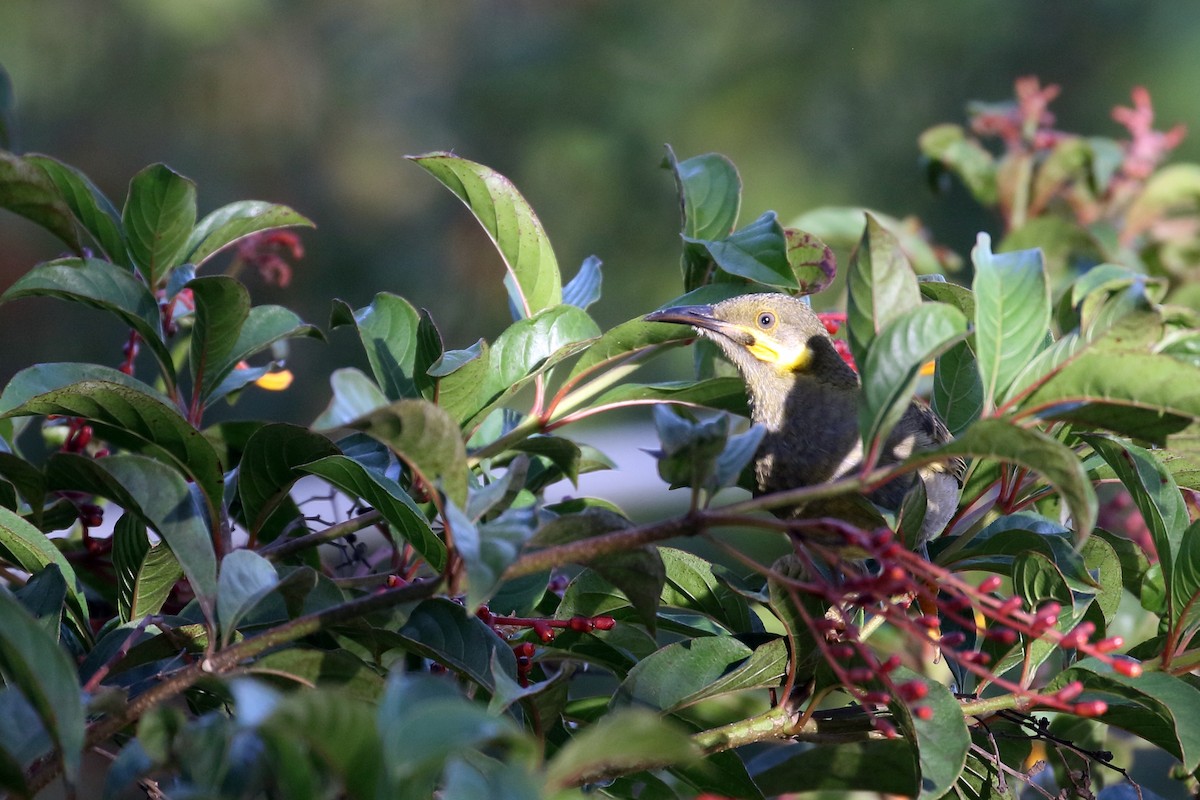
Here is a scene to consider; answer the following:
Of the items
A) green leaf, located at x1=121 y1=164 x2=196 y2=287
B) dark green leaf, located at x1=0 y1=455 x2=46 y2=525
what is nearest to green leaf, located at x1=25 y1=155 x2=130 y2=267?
green leaf, located at x1=121 y1=164 x2=196 y2=287

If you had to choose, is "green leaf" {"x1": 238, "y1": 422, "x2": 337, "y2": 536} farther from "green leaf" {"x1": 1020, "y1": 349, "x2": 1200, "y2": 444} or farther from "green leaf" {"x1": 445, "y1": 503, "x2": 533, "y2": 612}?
"green leaf" {"x1": 1020, "y1": 349, "x2": 1200, "y2": 444}

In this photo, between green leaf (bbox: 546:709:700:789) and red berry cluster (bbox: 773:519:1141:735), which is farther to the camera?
red berry cluster (bbox: 773:519:1141:735)

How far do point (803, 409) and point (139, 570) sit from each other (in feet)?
2.73

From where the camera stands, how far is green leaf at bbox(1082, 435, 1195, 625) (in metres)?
1.04

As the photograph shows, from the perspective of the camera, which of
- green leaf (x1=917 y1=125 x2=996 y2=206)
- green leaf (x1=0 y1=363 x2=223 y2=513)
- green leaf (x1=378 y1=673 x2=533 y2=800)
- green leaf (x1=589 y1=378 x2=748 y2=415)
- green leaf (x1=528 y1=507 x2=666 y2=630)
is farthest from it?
green leaf (x1=917 y1=125 x2=996 y2=206)

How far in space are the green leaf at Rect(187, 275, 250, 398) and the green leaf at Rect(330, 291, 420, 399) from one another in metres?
0.11

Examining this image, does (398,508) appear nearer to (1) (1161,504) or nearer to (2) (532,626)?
(2) (532,626)

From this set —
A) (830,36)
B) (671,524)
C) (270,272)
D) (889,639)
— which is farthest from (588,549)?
(830,36)

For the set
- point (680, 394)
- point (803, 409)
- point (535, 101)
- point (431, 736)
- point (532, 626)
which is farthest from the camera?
point (535, 101)

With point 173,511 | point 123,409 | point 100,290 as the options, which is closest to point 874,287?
point 173,511

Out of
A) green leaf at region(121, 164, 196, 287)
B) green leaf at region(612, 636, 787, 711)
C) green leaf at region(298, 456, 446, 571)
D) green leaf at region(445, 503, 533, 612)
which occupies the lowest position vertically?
green leaf at region(612, 636, 787, 711)

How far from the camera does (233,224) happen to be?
1373 mm

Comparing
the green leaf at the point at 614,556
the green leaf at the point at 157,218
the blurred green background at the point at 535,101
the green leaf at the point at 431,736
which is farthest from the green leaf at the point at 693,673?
the blurred green background at the point at 535,101

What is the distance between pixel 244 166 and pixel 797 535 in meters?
6.10
